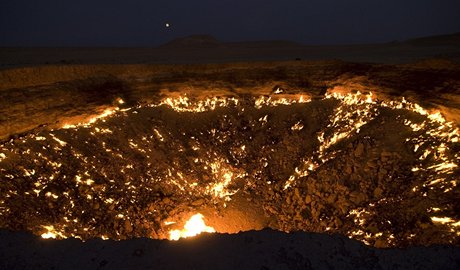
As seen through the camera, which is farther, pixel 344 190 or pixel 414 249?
pixel 344 190

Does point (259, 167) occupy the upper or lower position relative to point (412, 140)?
lower

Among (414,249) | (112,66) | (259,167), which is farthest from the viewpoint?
(259,167)

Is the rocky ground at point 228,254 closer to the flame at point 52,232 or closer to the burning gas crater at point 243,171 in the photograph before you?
the flame at point 52,232

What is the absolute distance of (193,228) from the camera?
205 inches

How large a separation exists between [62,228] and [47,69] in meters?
2.17

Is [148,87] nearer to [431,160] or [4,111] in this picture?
[4,111]

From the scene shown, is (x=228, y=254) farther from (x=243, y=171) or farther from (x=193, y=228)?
(x=243, y=171)

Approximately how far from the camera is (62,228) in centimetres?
435

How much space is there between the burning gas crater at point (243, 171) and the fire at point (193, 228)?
0.02 meters

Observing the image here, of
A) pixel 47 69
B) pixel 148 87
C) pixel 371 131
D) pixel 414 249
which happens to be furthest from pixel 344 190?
pixel 47 69

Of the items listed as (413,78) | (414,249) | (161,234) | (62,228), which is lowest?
(161,234)

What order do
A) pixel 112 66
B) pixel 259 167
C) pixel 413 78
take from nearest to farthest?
1. pixel 413 78
2. pixel 112 66
3. pixel 259 167

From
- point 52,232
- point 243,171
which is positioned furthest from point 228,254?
point 243,171

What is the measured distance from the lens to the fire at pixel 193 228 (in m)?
5.12
